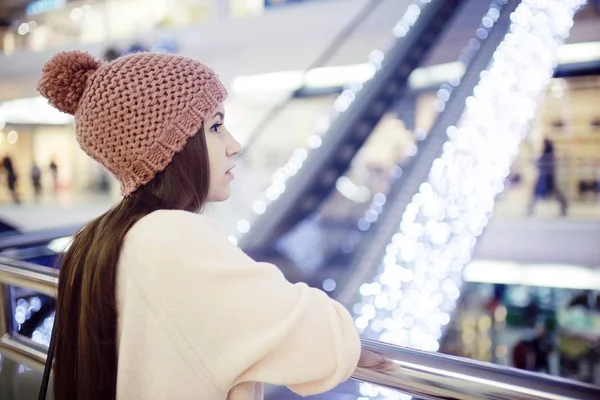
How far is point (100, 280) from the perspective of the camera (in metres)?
0.80

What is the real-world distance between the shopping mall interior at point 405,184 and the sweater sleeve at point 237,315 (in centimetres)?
17

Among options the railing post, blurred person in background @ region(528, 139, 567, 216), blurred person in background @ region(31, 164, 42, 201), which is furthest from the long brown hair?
blurred person in background @ region(31, 164, 42, 201)

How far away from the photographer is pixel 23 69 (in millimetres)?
11539

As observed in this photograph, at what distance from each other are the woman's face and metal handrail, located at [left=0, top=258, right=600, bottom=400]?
0.35 metres

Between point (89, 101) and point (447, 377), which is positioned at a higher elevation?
point (89, 101)

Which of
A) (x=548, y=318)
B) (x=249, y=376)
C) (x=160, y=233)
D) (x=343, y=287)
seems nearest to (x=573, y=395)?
(x=249, y=376)

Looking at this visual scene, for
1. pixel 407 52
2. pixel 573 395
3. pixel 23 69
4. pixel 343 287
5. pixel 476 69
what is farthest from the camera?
pixel 23 69

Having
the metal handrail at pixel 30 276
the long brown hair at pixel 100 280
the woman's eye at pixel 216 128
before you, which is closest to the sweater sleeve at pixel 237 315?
the long brown hair at pixel 100 280

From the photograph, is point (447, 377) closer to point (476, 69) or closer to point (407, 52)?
point (476, 69)

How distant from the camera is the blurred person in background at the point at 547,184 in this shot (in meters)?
6.55

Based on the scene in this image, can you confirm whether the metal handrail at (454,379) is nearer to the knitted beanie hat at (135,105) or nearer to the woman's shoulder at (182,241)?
the woman's shoulder at (182,241)

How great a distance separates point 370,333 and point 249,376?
216cm

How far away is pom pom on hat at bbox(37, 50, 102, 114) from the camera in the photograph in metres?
0.91

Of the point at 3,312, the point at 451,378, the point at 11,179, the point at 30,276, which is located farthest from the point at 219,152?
the point at 11,179
